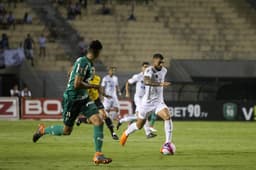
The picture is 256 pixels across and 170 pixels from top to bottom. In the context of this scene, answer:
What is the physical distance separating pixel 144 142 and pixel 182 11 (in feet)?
85.9

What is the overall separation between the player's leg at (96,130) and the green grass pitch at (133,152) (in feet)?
0.66

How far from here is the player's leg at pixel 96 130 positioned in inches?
593

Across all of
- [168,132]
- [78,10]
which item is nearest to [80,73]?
[168,132]

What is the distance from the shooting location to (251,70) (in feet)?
141

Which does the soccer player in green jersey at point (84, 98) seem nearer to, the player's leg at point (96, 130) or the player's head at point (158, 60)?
the player's leg at point (96, 130)

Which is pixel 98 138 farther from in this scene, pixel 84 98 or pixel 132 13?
Answer: pixel 132 13

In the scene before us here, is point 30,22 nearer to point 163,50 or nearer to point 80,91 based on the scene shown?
point 163,50

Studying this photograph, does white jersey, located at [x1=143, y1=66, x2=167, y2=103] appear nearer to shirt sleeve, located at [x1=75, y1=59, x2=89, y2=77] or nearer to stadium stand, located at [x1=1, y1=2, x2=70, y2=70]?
shirt sleeve, located at [x1=75, y1=59, x2=89, y2=77]

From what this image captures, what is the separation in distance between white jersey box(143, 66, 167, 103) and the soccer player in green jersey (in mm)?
3863

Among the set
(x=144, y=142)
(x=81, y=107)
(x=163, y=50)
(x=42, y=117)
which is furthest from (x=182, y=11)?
(x=81, y=107)

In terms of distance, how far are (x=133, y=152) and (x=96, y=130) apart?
3.18 metres

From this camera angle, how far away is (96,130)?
15.4m

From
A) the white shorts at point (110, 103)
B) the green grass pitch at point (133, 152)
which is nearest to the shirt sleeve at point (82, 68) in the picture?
the green grass pitch at point (133, 152)

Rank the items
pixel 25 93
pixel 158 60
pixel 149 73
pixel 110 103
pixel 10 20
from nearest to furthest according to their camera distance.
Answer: pixel 158 60, pixel 149 73, pixel 110 103, pixel 25 93, pixel 10 20
